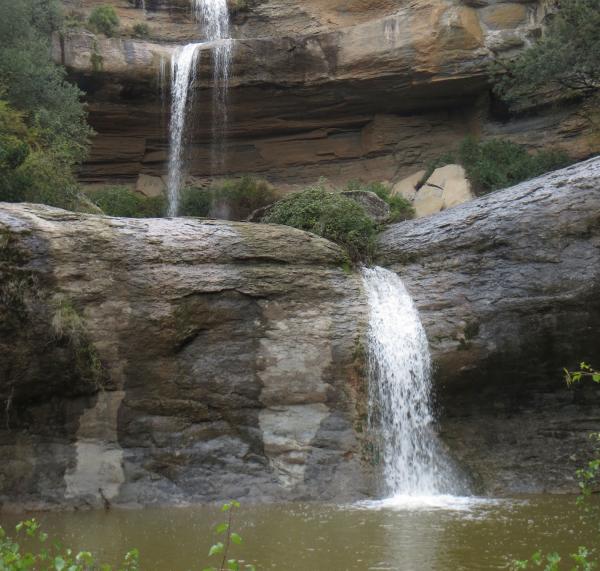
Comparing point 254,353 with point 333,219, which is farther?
point 333,219

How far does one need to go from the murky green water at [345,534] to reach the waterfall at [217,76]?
14833 millimetres

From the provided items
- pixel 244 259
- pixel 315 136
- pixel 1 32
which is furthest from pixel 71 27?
pixel 244 259

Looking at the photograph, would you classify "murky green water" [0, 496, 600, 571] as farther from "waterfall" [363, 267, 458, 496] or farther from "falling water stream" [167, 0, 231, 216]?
"falling water stream" [167, 0, 231, 216]

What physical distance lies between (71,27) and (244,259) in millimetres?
12668

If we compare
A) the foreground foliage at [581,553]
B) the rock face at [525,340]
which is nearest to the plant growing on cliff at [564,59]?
the rock face at [525,340]

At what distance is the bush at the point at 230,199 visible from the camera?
22.2 m

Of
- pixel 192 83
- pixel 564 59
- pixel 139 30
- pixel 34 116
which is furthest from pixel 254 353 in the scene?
pixel 139 30

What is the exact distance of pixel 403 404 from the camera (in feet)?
37.2

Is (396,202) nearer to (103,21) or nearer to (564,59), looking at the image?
(564,59)

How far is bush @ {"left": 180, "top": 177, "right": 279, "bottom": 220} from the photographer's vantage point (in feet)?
72.7

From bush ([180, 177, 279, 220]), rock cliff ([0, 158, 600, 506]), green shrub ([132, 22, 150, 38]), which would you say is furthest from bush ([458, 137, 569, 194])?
green shrub ([132, 22, 150, 38])

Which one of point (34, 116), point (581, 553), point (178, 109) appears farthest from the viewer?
point (178, 109)

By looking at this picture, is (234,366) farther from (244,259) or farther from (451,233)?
(451,233)

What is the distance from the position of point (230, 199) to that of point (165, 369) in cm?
1208
